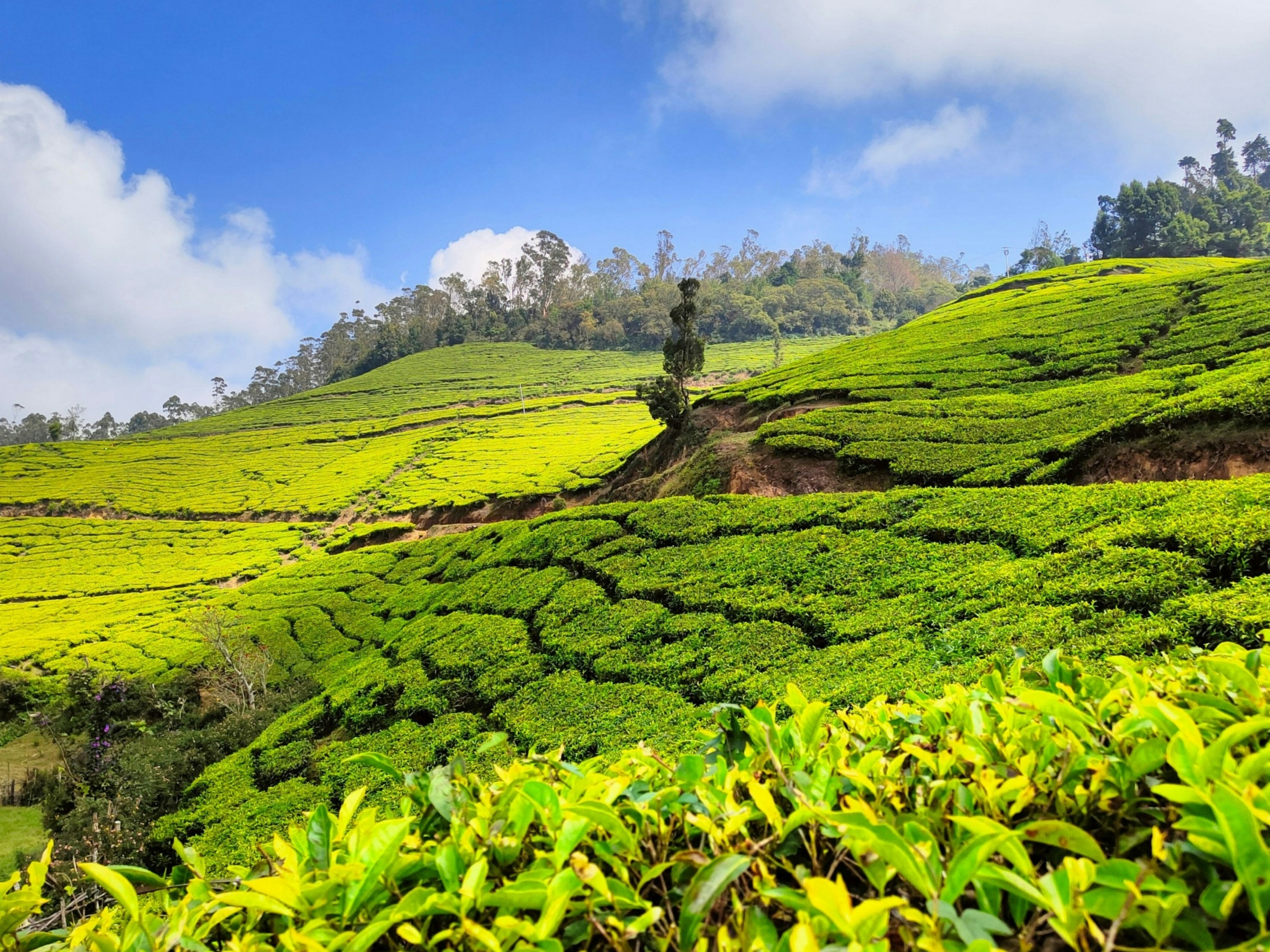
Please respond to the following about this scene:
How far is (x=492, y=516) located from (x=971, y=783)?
23.1 meters

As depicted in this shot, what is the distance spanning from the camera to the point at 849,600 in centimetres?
608

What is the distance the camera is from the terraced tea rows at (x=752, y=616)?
4.48 meters

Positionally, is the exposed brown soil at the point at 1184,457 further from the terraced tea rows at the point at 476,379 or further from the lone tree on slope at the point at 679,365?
the terraced tea rows at the point at 476,379

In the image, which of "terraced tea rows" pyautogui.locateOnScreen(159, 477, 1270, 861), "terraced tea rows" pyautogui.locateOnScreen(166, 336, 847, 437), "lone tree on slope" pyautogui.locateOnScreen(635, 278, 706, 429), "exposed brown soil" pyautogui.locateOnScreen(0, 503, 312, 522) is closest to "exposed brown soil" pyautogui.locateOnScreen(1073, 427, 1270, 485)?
"terraced tea rows" pyautogui.locateOnScreen(159, 477, 1270, 861)

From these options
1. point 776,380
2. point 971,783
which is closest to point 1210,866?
point 971,783

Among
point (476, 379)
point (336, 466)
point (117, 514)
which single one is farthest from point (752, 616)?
point (476, 379)

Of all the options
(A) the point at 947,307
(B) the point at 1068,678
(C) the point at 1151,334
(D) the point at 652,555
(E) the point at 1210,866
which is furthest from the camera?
(A) the point at 947,307

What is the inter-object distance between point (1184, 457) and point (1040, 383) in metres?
5.43

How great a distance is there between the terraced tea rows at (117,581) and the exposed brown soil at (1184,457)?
17928mm

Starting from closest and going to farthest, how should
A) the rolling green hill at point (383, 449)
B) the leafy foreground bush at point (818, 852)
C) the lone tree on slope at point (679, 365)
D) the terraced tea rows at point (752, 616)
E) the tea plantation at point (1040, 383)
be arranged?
the leafy foreground bush at point (818, 852)
the terraced tea rows at point (752, 616)
the tea plantation at point (1040, 383)
the lone tree on slope at point (679, 365)
the rolling green hill at point (383, 449)

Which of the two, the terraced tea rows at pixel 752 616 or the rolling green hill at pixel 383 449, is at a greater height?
the rolling green hill at pixel 383 449

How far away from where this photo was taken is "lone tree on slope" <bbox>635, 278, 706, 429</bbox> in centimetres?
1666

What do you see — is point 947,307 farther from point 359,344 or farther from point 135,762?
point 359,344

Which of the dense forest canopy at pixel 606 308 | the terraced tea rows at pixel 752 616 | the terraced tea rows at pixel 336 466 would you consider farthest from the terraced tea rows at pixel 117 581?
the dense forest canopy at pixel 606 308
